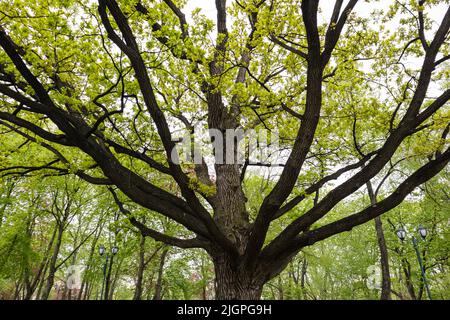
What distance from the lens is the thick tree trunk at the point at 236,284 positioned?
438 centimetres

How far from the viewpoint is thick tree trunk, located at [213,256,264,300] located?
172 inches

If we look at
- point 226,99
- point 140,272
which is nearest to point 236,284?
point 226,99

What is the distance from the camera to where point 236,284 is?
442 centimetres

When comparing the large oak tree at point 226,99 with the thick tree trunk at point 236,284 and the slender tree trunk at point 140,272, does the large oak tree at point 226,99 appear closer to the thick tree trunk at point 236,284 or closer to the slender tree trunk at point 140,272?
the thick tree trunk at point 236,284

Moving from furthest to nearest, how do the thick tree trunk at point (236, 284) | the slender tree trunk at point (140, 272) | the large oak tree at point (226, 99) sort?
the slender tree trunk at point (140, 272)
the thick tree trunk at point (236, 284)
the large oak tree at point (226, 99)

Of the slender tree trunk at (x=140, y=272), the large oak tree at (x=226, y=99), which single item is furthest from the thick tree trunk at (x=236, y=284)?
the slender tree trunk at (x=140, y=272)

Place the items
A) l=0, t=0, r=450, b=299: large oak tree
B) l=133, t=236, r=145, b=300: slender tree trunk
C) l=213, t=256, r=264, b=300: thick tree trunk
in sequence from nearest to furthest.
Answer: l=0, t=0, r=450, b=299: large oak tree < l=213, t=256, r=264, b=300: thick tree trunk < l=133, t=236, r=145, b=300: slender tree trunk

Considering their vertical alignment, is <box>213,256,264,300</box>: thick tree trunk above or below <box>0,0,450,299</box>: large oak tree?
below

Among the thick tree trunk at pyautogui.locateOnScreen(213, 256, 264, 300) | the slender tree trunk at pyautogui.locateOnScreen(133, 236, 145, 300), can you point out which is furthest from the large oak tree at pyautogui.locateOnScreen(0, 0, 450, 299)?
the slender tree trunk at pyautogui.locateOnScreen(133, 236, 145, 300)

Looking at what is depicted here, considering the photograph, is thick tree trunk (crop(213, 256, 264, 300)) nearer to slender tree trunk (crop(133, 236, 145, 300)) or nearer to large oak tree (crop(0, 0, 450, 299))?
large oak tree (crop(0, 0, 450, 299))

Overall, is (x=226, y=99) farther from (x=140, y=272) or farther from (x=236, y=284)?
(x=140, y=272)
